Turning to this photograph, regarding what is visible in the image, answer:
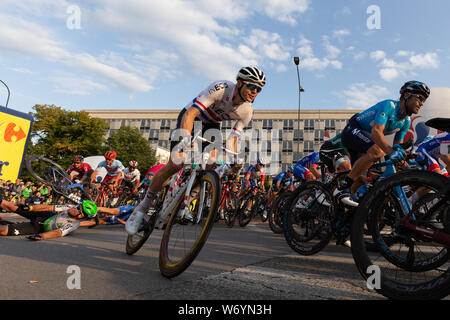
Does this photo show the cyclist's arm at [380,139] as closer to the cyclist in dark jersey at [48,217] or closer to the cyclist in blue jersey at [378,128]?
the cyclist in blue jersey at [378,128]

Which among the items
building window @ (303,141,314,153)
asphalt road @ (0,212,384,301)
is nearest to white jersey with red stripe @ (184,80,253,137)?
Answer: asphalt road @ (0,212,384,301)

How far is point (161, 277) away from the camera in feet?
8.64

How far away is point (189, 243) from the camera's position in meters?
2.81

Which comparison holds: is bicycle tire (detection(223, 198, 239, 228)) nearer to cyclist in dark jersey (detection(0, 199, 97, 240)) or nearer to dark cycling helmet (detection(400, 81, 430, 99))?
cyclist in dark jersey (detection(0, 199, 97, 240))

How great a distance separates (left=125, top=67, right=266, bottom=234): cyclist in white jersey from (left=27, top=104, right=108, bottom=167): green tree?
3971cm

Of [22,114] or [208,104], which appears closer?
[208,104]

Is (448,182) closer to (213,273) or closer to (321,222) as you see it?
(213,273)

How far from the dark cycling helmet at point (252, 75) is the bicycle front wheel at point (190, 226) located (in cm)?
110

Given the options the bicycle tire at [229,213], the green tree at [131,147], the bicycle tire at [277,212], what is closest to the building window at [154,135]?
the green tree at [131,147]

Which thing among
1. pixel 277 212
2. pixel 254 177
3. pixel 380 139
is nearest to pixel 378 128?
pixel 380 139

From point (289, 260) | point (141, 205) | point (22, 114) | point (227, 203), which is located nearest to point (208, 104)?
point (141, 205)

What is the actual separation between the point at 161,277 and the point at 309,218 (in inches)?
93.9

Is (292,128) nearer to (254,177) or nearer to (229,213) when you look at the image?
(254,177)
